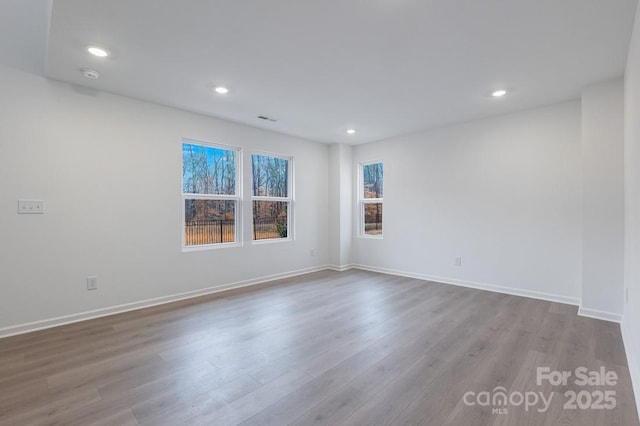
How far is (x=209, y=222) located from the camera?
4250 mm

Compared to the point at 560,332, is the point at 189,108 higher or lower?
higher

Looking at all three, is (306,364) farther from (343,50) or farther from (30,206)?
(30,206)

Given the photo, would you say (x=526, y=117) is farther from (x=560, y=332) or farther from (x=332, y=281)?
(x=332, y=281)

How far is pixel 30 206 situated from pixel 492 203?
5.39m

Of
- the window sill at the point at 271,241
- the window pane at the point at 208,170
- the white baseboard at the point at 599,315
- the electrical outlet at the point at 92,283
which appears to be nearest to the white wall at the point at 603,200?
the white baseboard at the point at 599,315

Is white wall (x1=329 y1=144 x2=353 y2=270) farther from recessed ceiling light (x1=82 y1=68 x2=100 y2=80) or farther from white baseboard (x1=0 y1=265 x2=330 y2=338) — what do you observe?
recessed ceiling light (x1=82 y1=68 x2=100 y2=80)

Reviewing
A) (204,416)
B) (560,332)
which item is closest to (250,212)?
(204,416)

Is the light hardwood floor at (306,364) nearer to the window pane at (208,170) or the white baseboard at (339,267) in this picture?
the window pane at (208,170)

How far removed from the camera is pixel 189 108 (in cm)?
383

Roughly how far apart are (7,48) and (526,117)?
5495mm

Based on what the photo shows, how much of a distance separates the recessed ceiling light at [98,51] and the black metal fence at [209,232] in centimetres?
209

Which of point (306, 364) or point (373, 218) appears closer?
point (306, 364)

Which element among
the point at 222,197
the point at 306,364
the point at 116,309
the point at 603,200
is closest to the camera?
the point at 306,364

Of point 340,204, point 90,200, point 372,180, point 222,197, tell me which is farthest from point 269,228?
point 90,200
